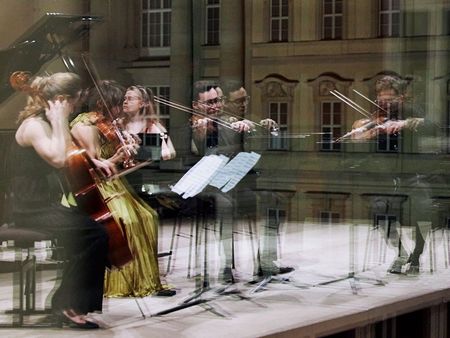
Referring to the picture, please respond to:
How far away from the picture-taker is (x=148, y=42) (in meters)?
3.50

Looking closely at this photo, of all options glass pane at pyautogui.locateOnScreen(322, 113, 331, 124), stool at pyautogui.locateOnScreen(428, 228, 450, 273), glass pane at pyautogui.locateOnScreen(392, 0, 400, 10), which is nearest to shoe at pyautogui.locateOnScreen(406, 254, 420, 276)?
stool at pyautogui.locateOnScreen(428, 228, 450, 273)

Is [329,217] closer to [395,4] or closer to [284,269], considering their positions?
[284,269]

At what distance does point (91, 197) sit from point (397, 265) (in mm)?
2169

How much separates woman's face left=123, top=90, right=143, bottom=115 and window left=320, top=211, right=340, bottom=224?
1340 millimetres

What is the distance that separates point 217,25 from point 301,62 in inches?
21.7

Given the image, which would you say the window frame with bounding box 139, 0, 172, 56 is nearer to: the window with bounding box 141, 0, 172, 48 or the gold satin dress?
the window with bounding box 141, 0, 172, 48

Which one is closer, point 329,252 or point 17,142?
point 17,142

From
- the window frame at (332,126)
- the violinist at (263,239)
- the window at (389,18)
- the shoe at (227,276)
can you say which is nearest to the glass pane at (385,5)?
the window at (389,18)

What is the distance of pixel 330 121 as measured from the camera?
4.52 meters

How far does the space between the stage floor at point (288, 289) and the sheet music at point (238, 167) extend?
19 cm

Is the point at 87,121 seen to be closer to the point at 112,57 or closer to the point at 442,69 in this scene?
the point at 112,57

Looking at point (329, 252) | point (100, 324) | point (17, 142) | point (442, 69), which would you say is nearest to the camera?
point (17, 142)

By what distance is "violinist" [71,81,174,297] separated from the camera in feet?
10.8

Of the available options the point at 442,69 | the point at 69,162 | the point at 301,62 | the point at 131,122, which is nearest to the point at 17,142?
the point at 69,162
